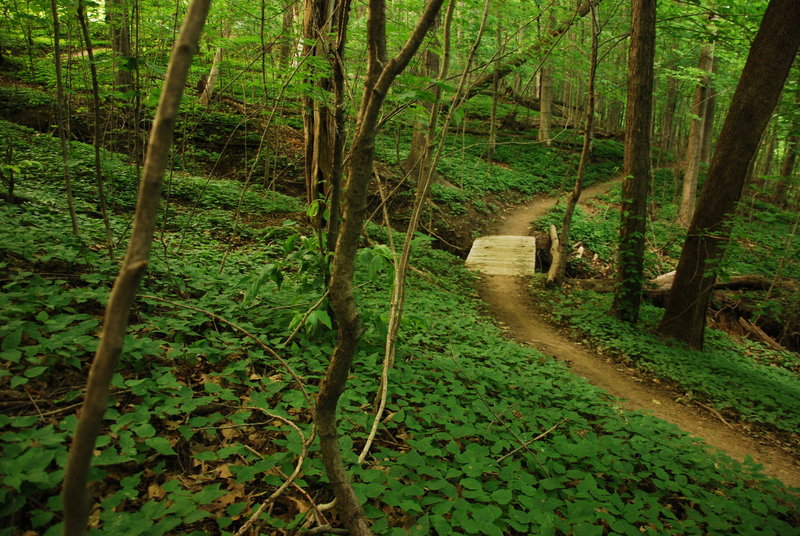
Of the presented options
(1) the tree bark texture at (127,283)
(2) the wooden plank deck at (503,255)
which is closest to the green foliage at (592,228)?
(2) the wooden plank deck at (503,255)

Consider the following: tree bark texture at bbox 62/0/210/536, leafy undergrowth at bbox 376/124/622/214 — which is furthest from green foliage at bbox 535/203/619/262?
tree bark texture at bbox 62/0/210/536

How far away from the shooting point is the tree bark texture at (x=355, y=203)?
1.25 m

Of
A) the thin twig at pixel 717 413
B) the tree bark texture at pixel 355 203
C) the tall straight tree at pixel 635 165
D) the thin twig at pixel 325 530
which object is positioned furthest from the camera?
the tall straight tree at pixel 635 165

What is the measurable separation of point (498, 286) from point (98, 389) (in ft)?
27.4

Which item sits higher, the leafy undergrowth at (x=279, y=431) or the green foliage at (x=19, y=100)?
the green foliage at (x=19, y=100)

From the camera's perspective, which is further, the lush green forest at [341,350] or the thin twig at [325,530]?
the thin twig at [325,530]

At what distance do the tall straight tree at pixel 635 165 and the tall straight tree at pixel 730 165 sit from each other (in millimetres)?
638

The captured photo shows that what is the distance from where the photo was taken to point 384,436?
8.79 ft

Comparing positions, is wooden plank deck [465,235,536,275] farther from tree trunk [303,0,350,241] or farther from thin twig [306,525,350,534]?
thin twig [306,525,350,534]

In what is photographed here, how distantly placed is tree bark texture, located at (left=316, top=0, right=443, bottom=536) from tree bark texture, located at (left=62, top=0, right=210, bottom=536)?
60 cm

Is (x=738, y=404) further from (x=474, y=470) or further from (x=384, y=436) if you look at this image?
(x=384, y=436)

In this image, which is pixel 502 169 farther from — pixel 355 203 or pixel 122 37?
pixel 355 203

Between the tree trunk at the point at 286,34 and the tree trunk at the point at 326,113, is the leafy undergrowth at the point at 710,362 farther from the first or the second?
the tree trunk at the point at 286,34

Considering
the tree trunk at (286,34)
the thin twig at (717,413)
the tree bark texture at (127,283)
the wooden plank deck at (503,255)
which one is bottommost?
the thin twig at (717,413)
